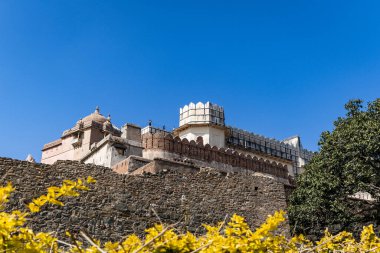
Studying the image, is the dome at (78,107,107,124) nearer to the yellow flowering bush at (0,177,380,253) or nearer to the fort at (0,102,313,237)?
the fort at (0,102,313,237)

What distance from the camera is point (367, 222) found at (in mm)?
16359

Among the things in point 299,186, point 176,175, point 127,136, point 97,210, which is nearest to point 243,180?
point 176,175

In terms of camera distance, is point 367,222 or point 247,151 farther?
point 247,151

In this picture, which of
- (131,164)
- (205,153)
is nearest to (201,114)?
(205,153)

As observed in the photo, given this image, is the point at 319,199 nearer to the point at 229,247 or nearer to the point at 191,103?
the point at 229,247

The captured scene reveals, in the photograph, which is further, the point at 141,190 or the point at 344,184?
the point at 344,184

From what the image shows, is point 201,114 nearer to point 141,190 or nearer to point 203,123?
point 203,123

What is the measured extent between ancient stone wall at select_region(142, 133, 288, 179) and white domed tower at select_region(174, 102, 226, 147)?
8703 mm

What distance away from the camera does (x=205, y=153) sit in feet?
65.8

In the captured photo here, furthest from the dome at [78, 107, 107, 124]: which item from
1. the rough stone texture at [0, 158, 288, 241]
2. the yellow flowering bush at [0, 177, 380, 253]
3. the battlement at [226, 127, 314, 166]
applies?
the yellow flowering bush at [0, 177, 380, 253]

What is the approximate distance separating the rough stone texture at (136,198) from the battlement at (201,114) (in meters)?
17.3

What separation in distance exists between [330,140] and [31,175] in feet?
38.8

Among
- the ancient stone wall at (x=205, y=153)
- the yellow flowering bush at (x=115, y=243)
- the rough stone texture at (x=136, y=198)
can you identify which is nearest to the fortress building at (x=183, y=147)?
the ancient stone wall at (x=205, y=153)

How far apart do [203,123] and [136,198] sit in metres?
19.3
